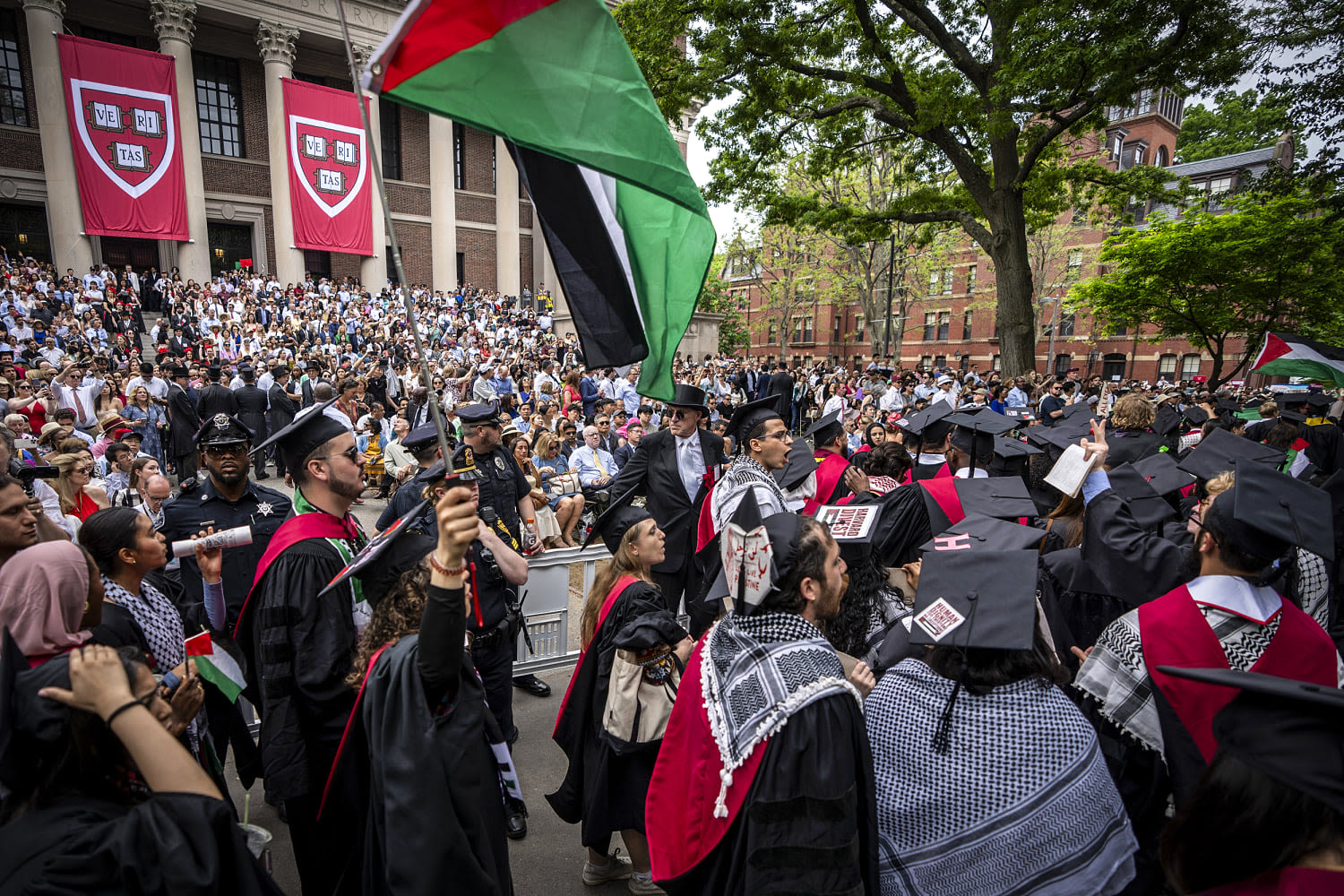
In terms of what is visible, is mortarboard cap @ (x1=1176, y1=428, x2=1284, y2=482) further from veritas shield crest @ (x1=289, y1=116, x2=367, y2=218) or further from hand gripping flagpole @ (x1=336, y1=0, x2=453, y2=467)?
veritas shield crest @ (x1=289, y1=116, x2=367, y2=218)

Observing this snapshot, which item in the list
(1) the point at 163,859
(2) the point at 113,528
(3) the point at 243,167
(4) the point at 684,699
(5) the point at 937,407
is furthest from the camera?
(3) the point at 243,167

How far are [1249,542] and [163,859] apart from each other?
341cm

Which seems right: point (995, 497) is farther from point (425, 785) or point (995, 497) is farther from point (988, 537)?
point (425, 785)

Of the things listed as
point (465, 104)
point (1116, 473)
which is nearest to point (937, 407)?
point (1116, 473)

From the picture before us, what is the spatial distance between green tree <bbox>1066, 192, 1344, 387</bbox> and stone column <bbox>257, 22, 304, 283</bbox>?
32.0m

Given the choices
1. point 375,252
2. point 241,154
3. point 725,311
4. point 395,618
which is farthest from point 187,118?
point 725,311

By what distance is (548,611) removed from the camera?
229 inches

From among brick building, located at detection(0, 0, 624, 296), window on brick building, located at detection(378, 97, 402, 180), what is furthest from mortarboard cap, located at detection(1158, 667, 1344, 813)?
window on brick building, located at detection(378, 97, 402, 180)

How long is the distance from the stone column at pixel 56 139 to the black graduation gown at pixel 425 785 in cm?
2901

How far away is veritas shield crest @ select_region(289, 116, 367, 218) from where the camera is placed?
24.4 m

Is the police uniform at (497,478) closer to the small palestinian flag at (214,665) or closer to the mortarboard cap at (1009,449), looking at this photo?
the small palestinian flag at (214,665)

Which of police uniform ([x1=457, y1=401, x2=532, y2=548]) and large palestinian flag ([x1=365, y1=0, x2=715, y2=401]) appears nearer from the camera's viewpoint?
large palestinian flag ([x1=365, y1=0, x2=715, y2=401])

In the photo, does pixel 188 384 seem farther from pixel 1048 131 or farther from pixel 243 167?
pixel 243 167

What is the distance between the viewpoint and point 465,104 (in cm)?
246
